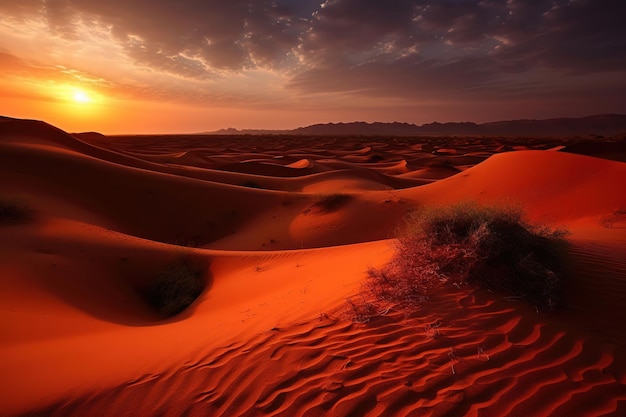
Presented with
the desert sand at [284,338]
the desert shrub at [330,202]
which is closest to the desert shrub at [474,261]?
the desert sand at [284,338]

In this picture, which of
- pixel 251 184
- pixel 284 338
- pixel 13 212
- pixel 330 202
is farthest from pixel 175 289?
pixel 251 184

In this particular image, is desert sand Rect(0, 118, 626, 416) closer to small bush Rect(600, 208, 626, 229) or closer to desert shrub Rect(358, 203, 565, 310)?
small bush Rect(600, 208, 626, 229)

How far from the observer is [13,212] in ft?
31.6

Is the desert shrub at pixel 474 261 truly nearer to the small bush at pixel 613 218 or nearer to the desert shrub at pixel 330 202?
the small bush at pixel 613 218

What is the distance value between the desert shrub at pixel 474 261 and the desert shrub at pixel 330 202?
10.3 m

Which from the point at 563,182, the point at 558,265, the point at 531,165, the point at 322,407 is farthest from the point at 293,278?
the point at 531,165

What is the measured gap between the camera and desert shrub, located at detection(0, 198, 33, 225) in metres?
9.34

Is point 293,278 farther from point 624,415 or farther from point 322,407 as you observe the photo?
point 624,415

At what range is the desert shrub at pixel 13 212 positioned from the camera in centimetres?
934

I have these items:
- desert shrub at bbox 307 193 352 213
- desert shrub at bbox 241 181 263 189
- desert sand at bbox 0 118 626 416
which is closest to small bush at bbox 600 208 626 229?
desert sand at bbox 0 118 626 416

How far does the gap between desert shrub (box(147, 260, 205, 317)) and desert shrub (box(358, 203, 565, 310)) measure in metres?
4.33

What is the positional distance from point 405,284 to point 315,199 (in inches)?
507

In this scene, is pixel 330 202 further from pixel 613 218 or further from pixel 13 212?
pixel 13 212

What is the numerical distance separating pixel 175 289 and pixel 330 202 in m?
9.28
